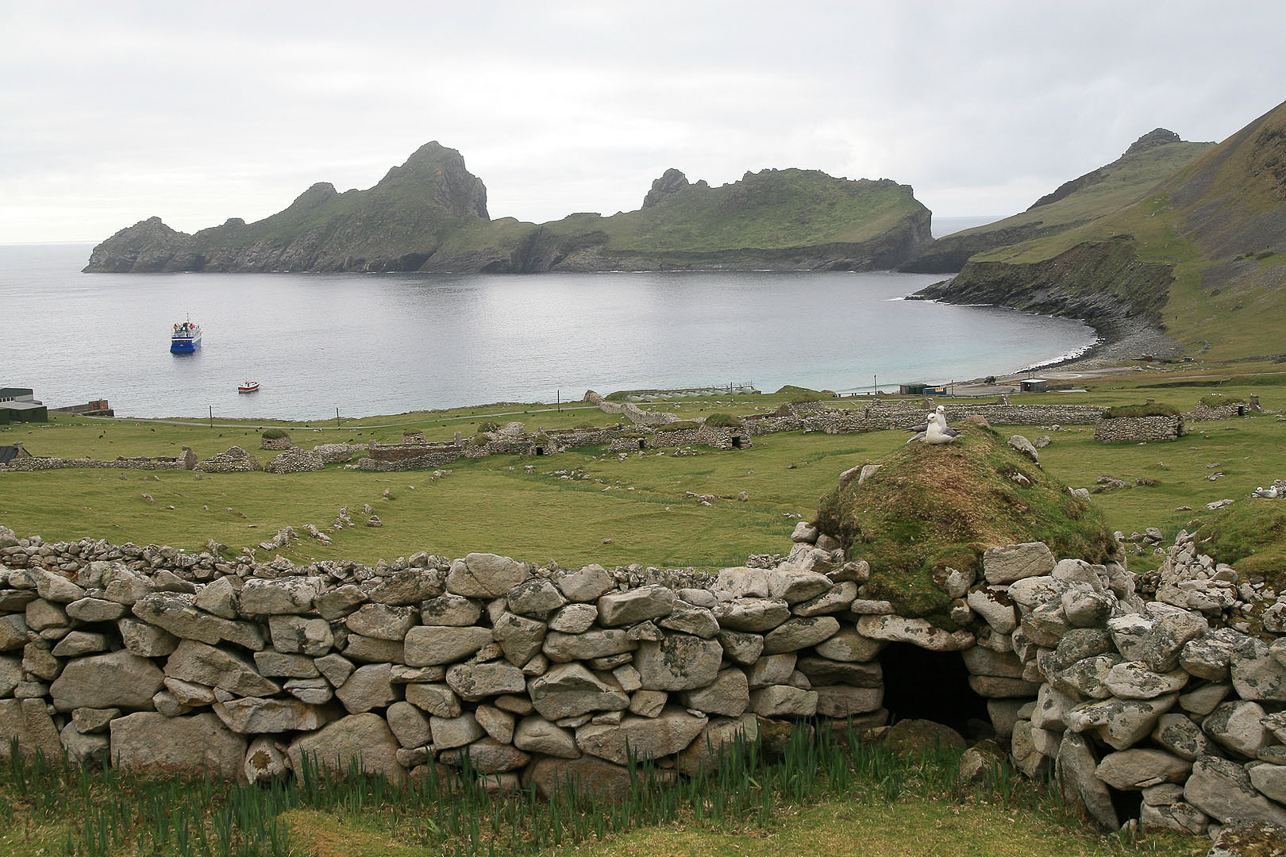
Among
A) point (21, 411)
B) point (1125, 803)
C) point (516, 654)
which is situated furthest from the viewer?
point (21, 411)

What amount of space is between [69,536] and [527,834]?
16983mm

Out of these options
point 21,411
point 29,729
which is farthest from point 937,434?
point 21,411

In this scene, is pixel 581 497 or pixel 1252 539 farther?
pixel 581 497

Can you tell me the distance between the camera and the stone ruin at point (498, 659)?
11.6 m

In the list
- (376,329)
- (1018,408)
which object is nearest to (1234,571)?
Answer: (1018,408)

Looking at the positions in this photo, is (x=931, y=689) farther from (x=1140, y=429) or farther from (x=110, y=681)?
(x=1140, y=429)

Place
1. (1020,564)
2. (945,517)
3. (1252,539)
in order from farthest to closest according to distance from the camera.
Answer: (945,517) < (1252,539) < (1020,564)

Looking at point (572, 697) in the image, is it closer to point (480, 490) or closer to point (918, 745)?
point (918, 745)

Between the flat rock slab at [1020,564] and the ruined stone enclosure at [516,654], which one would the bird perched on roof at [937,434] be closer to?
the ruined stone enclosure at [516,654]

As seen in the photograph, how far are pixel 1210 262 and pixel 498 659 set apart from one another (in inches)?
7331

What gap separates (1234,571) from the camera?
40.2 feet

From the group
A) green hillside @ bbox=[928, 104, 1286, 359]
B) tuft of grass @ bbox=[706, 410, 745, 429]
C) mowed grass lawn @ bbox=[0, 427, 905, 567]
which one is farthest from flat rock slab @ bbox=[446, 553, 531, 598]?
green hillside @ bbox=[928, 104, 1286, 359]

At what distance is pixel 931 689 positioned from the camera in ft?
45.1

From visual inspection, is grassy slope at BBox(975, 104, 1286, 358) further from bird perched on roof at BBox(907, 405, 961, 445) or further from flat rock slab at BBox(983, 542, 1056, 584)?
flat rock slab at BBox(983, 542, 1056, 584)
